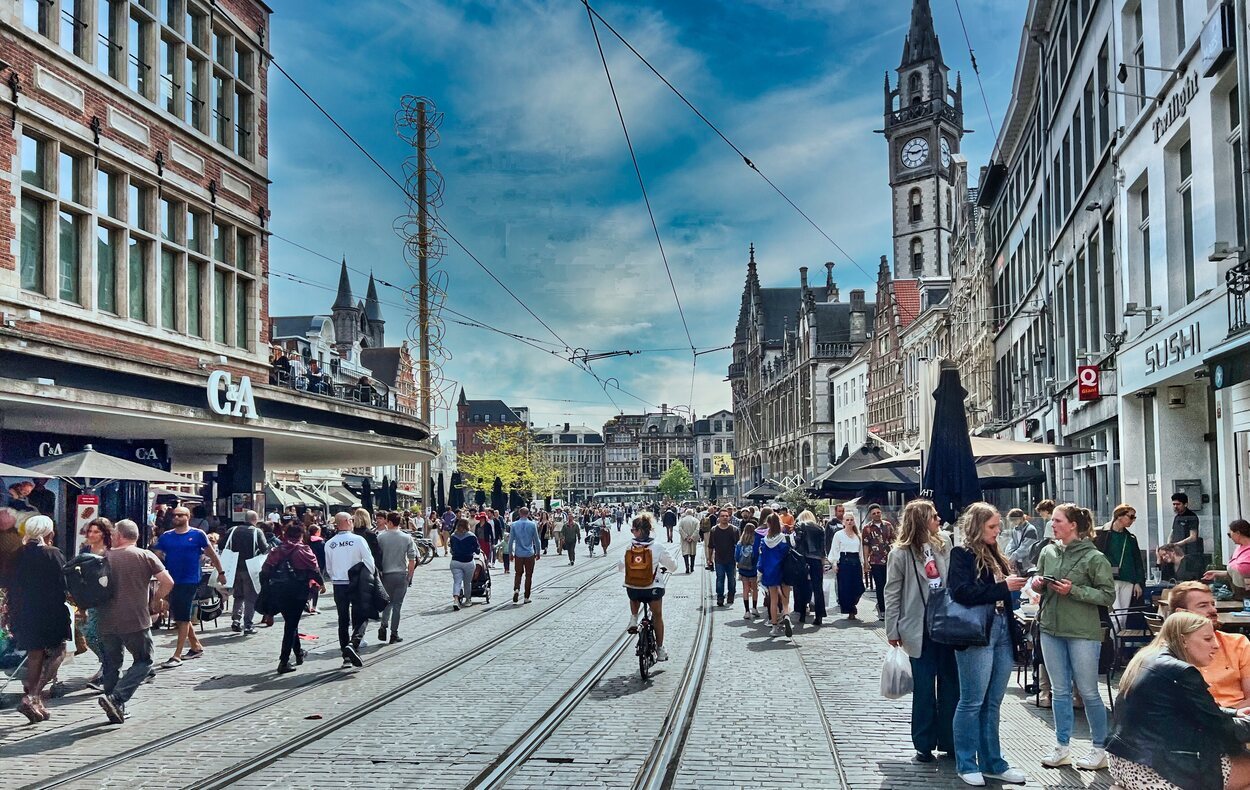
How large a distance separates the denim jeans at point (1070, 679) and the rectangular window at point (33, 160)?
1590 centimetres

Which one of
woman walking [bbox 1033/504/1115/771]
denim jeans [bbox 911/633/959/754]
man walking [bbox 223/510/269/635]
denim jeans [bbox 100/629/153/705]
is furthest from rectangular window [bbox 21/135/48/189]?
woman walking [bbox 1033/504/1115/771]

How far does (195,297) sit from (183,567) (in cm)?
1046

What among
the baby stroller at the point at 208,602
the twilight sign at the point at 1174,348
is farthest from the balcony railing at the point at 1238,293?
the baby stroller at the point at 208,602

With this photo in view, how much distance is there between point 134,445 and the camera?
22.3 m

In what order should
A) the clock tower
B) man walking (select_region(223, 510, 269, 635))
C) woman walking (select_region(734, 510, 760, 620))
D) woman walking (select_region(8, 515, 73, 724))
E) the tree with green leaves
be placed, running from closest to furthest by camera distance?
woman walking (select_region(8, 515, 73, 724)), man walking (select_region(223, 510, 269, 635)), woman walking (select_region(734, 510, 760, 620)), the clock tower, the tree with green leaves

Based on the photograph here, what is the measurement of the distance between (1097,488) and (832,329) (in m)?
66.8

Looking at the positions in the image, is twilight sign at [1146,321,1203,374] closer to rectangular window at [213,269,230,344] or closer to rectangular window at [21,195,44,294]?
rectangular window at [21,195,44,294]

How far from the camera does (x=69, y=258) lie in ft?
60.2

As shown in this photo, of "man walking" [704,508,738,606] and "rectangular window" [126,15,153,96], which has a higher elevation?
"rectangular window" [126,15,153,96]

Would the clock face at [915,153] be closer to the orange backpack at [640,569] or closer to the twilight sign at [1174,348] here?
the twilight sign at [1174,348]

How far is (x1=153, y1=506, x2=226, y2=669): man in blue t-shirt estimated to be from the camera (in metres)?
13.0

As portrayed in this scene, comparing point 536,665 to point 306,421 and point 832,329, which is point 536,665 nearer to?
point 306,421

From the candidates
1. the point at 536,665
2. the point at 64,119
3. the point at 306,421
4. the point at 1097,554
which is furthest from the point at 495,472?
the point at 1097,554

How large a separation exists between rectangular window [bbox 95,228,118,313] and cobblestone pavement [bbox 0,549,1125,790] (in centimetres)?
690
